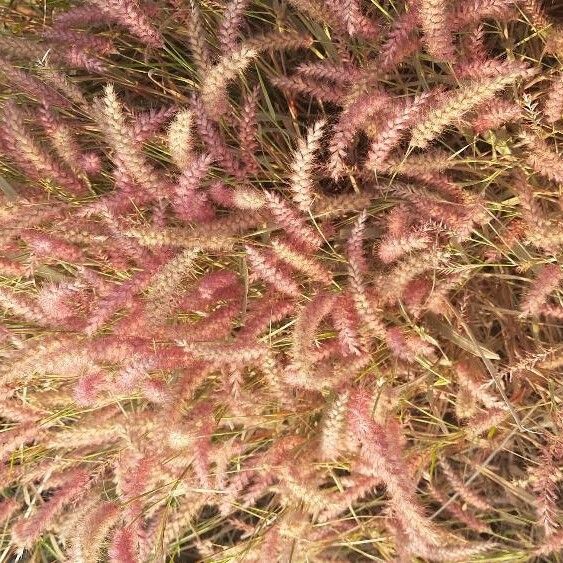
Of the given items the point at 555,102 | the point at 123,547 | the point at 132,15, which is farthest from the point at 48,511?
the point at 555,102

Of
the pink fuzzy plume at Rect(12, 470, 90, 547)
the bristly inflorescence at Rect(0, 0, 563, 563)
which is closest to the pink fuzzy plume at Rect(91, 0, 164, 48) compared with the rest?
the bristly inflorescence at Rect(0, 0, 563, 563)

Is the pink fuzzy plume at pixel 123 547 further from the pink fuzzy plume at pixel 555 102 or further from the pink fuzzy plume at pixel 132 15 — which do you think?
the pink fuzzy plume at pixel 555 102

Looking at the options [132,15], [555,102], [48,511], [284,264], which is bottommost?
[48,511]

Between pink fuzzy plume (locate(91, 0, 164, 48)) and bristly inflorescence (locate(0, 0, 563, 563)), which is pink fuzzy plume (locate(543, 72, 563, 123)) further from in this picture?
pink fuzzy plume (locate(91, 0, 164, 48))

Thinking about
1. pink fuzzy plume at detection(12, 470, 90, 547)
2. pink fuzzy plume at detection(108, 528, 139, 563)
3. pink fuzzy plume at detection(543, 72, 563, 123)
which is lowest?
pink fuzzy plume at detection(12, 470, 90, 547)

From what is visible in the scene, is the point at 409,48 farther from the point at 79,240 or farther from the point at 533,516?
the point at 533,516

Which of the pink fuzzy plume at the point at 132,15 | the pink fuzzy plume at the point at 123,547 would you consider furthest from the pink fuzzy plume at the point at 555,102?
the pink fuzzy plume at the point at 123,547

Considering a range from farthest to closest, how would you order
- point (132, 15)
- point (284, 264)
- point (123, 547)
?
point (123, 547) → point (284, 264) → point (132, 15)

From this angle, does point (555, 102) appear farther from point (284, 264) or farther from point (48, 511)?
point (48, 511)
